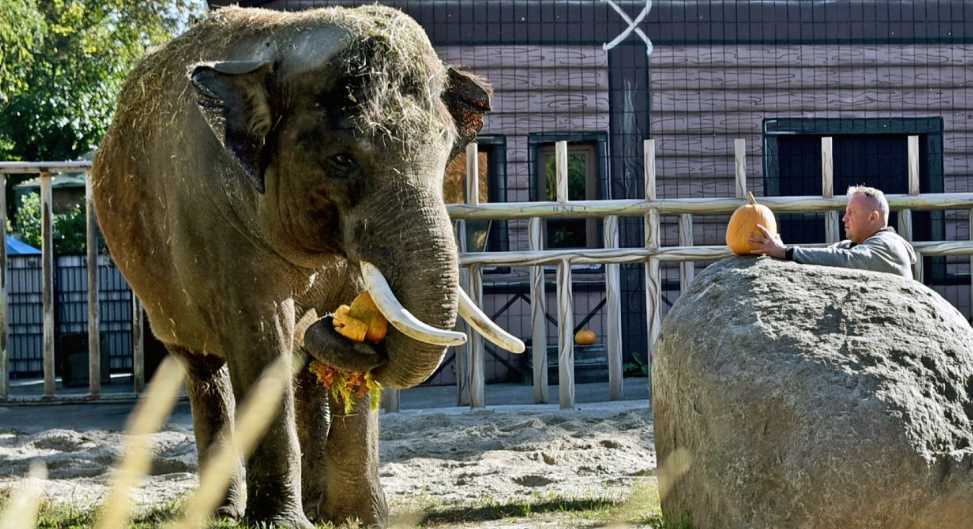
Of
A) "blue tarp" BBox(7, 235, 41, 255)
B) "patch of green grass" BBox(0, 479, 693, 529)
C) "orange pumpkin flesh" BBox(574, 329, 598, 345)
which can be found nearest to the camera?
"patch of green grass" BBox(0, 479, 693, 529)

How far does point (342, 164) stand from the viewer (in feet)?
15.6

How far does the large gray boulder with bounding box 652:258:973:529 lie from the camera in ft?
13.9

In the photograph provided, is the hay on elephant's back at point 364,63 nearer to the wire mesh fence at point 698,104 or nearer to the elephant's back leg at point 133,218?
the elephant's back leg at point 133,218

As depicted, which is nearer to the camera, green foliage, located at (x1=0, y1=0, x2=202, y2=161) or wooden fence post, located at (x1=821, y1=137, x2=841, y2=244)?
wooden fence post, located at (x1=821, y1=137, x2=841, y2=244)

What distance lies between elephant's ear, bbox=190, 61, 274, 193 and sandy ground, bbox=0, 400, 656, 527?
2.03m

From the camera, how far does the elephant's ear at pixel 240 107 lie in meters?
4.95

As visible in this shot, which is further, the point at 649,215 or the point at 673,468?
the point at 649,215

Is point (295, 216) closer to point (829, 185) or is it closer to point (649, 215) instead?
point (649, 215)

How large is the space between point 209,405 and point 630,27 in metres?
8.08

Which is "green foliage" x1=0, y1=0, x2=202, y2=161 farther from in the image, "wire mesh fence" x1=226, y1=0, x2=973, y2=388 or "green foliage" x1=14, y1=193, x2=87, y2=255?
"wire mesh fence" x1=226, y1=0, x2=973, y2=388

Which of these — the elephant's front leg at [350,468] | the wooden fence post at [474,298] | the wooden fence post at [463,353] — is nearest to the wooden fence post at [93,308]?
the wooden fence post at [463,353]

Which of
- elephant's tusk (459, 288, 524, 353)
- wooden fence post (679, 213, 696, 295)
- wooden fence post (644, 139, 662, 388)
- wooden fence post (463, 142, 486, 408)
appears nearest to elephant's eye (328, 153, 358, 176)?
elephant's tusk (459, 288, 524, 353)

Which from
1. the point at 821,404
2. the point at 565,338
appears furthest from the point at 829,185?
the point at 821,404

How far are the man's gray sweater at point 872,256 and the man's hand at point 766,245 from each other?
0.08 meters
